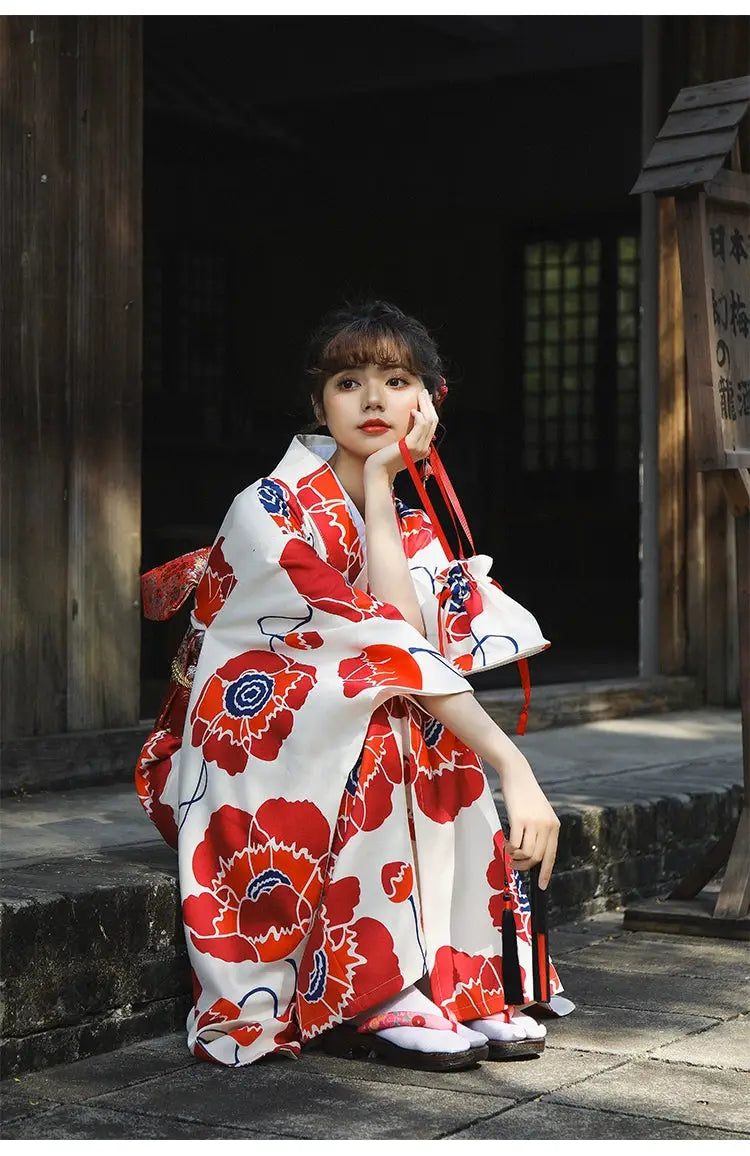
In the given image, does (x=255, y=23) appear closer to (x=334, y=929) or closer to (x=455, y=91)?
(x=455, y=91)

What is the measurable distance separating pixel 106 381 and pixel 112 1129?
251 centimetres

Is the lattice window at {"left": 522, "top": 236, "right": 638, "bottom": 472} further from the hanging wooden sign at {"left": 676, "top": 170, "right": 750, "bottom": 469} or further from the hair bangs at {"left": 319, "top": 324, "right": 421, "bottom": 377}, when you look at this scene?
the hair bangs at {"left": 319, "top": 324, "right": 421, "bottom": 377}

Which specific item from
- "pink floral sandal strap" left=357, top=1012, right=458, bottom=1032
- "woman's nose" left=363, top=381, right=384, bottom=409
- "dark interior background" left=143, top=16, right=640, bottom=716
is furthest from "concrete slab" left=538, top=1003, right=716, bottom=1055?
"dark interior background" left=143, top=16, right=640, bottom=716

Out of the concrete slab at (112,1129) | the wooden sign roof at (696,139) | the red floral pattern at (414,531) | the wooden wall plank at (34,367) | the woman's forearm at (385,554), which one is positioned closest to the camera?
the concrete slab at (112,1129)

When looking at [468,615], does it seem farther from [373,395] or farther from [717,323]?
[717,323]

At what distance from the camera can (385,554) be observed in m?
3.18

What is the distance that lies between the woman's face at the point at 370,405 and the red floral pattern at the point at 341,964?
85 cm

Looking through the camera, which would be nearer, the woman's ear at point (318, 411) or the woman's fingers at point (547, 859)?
the woman's fingers at point (547, 859)

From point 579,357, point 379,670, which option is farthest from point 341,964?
point 579,357

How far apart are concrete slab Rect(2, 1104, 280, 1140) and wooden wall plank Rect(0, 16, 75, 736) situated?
74.2 inches

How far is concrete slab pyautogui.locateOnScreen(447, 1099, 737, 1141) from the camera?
259cm

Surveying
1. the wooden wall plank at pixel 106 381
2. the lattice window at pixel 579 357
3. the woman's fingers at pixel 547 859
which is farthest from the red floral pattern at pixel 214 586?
the lattice window at pixel 579 357

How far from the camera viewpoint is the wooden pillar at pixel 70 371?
14.6 ft

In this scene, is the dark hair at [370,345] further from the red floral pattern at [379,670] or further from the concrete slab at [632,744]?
the concrete slab at [632,744]
